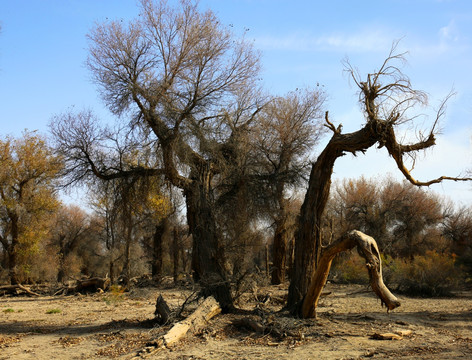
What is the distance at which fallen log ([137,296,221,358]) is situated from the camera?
8495 mm

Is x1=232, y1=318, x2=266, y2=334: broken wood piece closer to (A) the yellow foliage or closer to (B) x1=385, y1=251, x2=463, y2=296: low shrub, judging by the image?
(B) x1=385, y1=251, x2=463, y2=296: low shrub

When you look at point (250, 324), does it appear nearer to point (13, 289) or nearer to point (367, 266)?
point (367, 266)

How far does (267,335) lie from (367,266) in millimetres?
2494

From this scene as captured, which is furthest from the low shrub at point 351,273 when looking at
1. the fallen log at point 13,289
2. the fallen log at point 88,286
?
the fallen log at point 13,289

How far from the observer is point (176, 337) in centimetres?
913

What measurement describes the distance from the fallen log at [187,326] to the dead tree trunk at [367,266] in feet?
7.07

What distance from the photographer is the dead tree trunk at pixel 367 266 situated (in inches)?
346

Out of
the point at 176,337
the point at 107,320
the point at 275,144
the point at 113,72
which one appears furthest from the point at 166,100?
the point at 176,337

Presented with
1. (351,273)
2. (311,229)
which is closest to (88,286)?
(351,273)

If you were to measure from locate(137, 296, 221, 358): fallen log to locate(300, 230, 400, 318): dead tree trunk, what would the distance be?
7.07 ft

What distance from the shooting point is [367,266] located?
29.2 ft

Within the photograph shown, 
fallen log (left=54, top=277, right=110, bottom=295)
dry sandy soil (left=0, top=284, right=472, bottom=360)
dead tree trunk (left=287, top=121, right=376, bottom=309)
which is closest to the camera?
dry sandy soil (left=0, top=284, right=472, bottom=360)

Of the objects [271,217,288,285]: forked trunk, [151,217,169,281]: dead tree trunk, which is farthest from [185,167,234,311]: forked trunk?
[151,217,169,281]: dead tree trunk

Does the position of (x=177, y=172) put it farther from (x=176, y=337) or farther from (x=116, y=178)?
(x=176, y=337)
